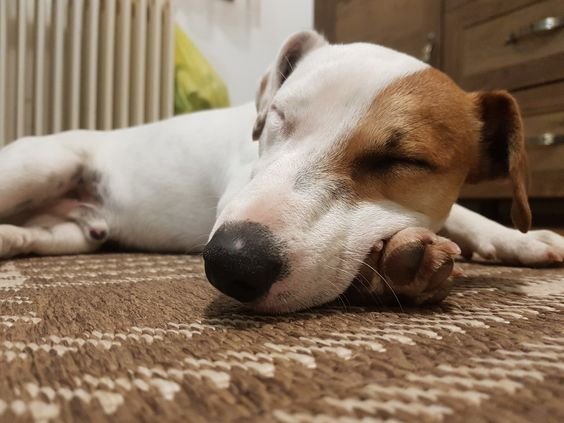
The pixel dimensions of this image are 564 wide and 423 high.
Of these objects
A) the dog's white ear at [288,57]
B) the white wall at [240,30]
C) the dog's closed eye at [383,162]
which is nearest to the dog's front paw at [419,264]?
the dog's closed eye at [383,162]

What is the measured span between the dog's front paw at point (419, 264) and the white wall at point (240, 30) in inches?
101

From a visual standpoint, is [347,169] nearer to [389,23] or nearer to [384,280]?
[384,280]

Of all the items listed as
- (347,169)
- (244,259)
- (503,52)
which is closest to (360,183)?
(347,169)

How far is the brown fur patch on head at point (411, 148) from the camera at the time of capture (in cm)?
78

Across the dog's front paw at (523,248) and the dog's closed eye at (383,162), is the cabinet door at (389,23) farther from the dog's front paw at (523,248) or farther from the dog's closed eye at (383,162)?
the dog's closed eye at (383,162)

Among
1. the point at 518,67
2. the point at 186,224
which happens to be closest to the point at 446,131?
the point at 186,224

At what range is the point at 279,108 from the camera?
0.88 m

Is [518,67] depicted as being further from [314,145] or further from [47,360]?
[47,360]

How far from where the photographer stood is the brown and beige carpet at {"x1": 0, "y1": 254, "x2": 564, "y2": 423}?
1.28 ft

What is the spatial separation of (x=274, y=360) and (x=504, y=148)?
68 centimetres

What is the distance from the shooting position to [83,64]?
8.75 feet

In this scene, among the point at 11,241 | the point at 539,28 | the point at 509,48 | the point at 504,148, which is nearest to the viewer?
the point at 504,148

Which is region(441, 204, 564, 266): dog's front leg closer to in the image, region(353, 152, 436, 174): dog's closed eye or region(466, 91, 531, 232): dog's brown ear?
region(466, 91, 531, 232): dog's brown ear

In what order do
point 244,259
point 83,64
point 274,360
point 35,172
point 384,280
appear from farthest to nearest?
point 83,64
point 35,172
point 384,280
point 244,259
point 274,360
